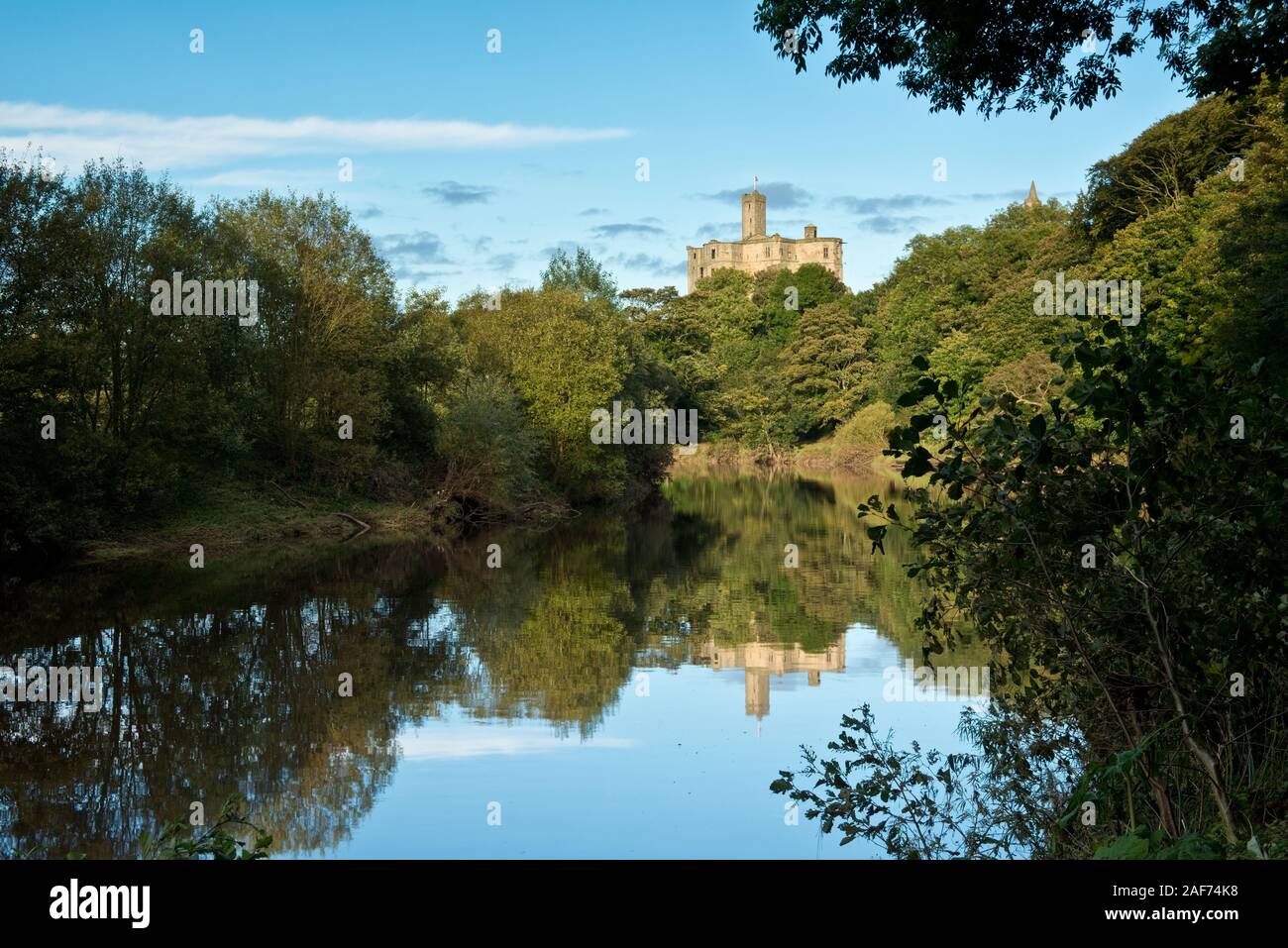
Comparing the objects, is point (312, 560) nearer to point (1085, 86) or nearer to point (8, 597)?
point (8, 597)

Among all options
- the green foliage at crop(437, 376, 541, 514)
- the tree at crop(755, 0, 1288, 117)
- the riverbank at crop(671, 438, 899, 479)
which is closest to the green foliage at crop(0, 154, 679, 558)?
the green foliage at crop(437, 376, 541, 514)

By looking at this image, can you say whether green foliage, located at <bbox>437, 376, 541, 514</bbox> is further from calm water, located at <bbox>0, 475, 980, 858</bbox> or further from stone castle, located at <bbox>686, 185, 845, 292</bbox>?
stone castle, located at <bbox>686, 185, 845, 292</bbox>

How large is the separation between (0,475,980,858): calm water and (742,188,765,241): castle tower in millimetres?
152230

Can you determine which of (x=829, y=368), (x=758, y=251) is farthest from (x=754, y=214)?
(x=829, y=368)

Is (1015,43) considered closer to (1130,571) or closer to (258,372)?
(1130,571)

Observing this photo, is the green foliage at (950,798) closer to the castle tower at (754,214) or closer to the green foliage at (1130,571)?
the green foliage at (1130,571)

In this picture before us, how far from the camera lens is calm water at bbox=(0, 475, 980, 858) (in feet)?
30.6

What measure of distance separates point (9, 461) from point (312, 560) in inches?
268

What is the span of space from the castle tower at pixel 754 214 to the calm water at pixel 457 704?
152230mm

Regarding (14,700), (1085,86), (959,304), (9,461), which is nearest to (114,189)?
(9,461)

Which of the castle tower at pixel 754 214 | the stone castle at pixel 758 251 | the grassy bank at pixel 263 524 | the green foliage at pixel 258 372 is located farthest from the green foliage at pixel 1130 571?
the castle tower at pixel 754 214

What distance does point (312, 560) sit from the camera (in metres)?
28.5

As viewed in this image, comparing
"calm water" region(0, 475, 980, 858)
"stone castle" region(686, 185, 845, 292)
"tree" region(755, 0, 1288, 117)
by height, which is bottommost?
"calm water" region(0, 475, 980, 858)

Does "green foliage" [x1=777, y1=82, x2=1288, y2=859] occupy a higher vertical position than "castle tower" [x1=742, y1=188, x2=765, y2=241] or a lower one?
lower
